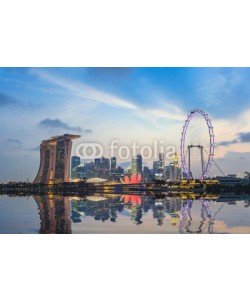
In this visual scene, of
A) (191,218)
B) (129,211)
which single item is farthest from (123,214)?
(191,218)

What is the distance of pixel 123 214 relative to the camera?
8281 millimetres

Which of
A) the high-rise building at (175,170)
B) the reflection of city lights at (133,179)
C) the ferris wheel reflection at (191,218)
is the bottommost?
the ferris wheel reflection at (191,218)

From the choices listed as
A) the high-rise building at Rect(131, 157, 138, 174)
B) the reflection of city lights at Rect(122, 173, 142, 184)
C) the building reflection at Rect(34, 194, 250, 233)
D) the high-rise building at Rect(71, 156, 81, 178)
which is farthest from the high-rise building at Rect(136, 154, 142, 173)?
the high-rise building at Rect(71, 156, 81, 178)

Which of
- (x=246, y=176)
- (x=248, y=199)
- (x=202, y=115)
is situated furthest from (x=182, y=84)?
(x=248, y=199)

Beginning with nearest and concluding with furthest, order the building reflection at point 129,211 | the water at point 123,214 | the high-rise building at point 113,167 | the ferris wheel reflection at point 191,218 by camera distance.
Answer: the ferris wheel reflection at point 191,218 < the water at point 123,214 < the building reflection at point 129,211 < the high-rise building at point 113,167

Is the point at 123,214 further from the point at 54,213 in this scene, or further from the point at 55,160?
the point at 55,160

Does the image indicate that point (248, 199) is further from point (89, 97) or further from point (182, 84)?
point (89, 97)

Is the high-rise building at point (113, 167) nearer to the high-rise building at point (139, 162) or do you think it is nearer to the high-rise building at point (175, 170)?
the high-rise building at point (139, 162)

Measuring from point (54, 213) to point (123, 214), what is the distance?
1205mm

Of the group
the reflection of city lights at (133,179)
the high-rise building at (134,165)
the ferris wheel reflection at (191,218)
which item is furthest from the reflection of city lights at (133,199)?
the ferris wheel reflection at (191,218)

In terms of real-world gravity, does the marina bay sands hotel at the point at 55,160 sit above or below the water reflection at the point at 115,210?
above

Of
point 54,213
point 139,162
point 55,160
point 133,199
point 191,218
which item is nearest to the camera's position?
point 139,162

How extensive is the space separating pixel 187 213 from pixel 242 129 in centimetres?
163

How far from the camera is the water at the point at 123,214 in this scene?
758 cm
